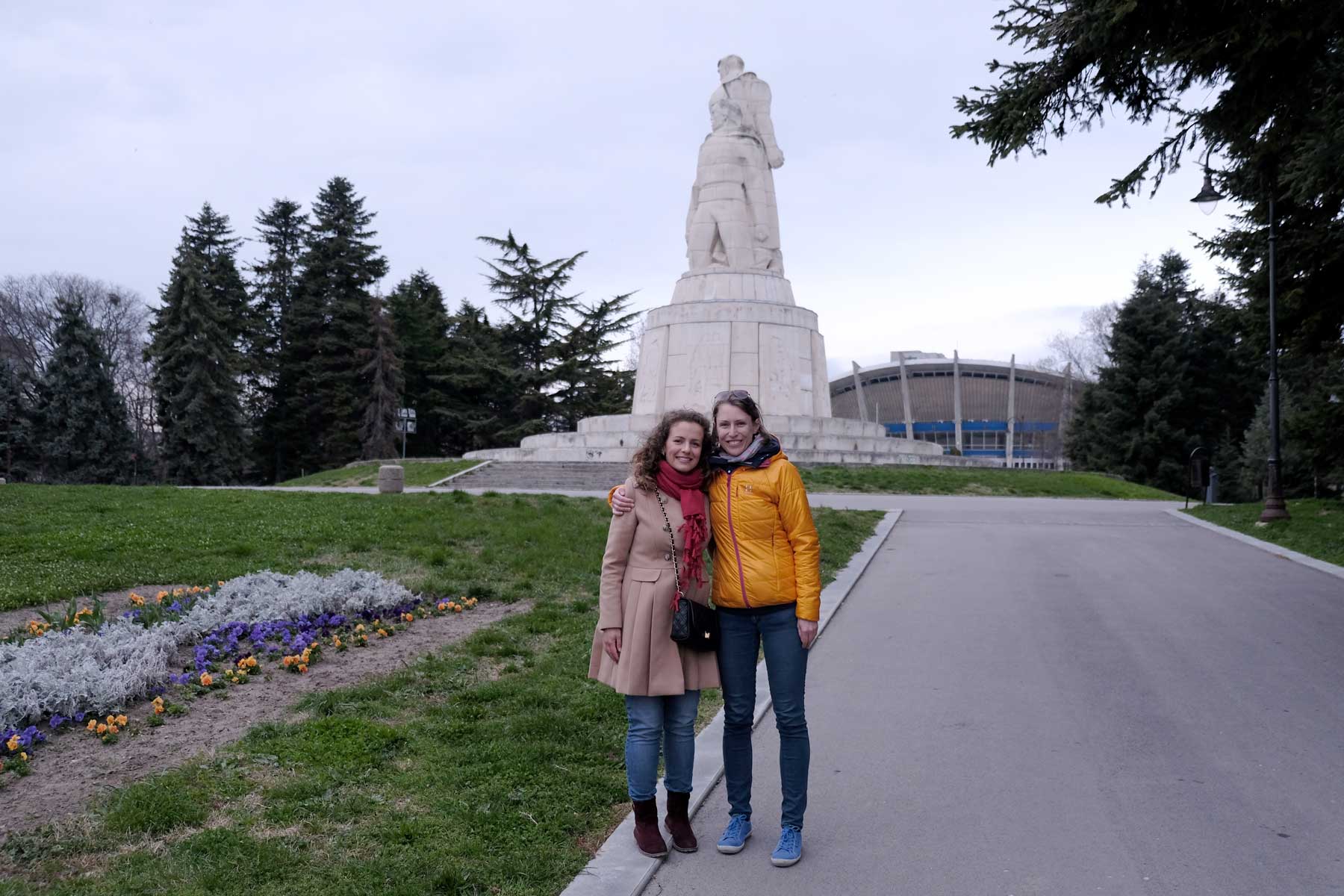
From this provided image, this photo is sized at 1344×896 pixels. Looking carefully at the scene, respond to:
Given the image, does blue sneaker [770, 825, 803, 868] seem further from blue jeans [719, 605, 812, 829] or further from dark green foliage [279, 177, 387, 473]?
dark green foliage [279, 177, 387, 473]

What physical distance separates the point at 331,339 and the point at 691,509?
4427 cm

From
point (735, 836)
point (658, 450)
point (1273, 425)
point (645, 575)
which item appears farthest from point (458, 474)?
point (735, 836)

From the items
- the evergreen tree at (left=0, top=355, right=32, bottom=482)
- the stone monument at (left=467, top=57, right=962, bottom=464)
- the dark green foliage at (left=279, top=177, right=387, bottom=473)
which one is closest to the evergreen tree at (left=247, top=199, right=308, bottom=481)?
the dark green foliage at (left=279, top=177, right=387, bottom=473)

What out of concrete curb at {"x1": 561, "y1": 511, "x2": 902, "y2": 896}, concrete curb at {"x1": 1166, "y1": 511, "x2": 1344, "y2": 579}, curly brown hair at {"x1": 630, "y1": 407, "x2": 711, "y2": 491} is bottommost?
concrete curb at {"x1": 561, "y1": 511, "x2": 902, "y2": 896}

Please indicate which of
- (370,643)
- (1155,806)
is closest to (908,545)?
(370,643)

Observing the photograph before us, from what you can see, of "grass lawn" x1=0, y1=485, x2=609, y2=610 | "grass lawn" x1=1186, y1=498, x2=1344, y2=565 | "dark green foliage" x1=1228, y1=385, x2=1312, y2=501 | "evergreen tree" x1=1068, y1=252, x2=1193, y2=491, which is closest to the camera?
"grass lawn" x1=0, y1=485, x2=609, y2=610

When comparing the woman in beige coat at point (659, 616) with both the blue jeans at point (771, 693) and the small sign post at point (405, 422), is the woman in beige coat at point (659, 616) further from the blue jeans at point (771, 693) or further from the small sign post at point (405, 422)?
the small sign post at point (405, 422)

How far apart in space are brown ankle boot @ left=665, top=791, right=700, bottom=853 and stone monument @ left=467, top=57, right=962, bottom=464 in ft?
75.2

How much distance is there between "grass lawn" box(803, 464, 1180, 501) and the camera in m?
22.8

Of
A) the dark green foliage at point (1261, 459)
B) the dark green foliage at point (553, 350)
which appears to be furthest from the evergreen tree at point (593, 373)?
the dark green foliage at point (1261, 459)

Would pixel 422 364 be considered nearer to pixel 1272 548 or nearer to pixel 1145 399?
pixel 1145 399

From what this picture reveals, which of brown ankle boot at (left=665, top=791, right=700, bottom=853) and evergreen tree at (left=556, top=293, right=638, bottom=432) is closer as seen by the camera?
brown ankle boot at (left=665, top=791, right=700, bottom=853)

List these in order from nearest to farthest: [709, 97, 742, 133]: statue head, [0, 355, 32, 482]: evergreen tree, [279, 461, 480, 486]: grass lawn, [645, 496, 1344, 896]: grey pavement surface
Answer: [645, 496, 1344, 896]: grey pavement surface < [279, 461, 480, 486]: grass lawn < [709, 97, 742, 133]: statue head < [0, 355, 32, 482]: evergreen tree

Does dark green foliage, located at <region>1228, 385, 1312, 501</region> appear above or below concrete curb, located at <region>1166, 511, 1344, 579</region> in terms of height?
above
